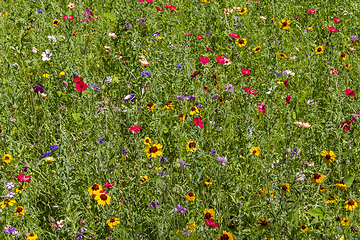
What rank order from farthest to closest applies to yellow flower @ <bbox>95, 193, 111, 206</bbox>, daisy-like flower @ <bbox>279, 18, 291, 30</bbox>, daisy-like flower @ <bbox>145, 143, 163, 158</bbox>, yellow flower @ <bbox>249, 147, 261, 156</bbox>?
daisy-like flower @ <bbox>279, 18, 291, 30</bbox>, yellow flower @ <bbox>249, 147, 261, 156</bbox>, daisy-like flower @ <bbox>145, 143, 163, 158</bbox>, yellow flower @ <bbox>95, 193, 111, 206</bbox>


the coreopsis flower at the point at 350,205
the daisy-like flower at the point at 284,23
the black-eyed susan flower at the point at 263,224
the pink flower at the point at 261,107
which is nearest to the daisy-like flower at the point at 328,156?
the coreopsis flower at the point at 350,205

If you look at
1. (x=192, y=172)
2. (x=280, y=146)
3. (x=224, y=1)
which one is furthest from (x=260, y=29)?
(x=192, y=172)

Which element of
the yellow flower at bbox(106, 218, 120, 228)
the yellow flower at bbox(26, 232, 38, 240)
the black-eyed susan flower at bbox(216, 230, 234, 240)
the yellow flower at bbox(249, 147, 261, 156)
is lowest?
the yellow flower at bbox(26, 232, 38, 240)

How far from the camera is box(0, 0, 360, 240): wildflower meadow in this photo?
5.53 feet

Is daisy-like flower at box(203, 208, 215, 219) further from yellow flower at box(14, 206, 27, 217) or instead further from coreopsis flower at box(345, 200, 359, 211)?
yellow flower at box(14, 206, 27, 217)

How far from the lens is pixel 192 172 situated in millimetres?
1949

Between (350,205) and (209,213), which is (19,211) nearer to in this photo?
(209,213)

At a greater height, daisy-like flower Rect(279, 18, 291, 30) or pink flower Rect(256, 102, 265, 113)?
daisy-like flower Rect(279, 18, 291, 30)

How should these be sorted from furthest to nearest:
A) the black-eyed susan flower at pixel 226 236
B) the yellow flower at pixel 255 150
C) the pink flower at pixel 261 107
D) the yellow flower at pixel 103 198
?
the pink flower at pixel 261 107
the yellow flower at pixel 255 150
the yellow flower at pixel 103 198
the black-eyed susan flower at pixel 226 236

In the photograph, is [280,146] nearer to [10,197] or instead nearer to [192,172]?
[192,172]

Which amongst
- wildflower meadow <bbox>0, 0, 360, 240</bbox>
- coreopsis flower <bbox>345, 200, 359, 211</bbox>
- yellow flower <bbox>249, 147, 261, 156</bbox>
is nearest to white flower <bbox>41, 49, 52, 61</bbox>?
wildflower meadow <bbox>0, 0, 360, 240</bbox>

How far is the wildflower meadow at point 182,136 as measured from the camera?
168 cm

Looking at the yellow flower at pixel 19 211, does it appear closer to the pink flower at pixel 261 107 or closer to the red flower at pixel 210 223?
the red flower at pixel 210 223

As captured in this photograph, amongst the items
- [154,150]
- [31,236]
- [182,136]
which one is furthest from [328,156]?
[31,236]
